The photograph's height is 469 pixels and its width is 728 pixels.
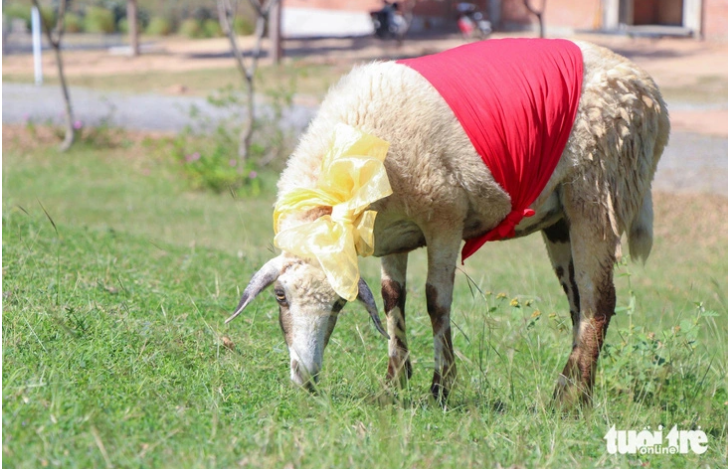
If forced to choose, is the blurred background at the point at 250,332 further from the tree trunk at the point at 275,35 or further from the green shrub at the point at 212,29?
the green shrub at the point at 212,29

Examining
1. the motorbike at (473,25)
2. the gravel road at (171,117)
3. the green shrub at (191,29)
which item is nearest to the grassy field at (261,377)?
the gravel road at (171,117)

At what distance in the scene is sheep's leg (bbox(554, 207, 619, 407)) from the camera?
4805mm

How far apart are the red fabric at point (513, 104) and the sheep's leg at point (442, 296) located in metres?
0.33

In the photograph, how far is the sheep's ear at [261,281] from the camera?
3943mm

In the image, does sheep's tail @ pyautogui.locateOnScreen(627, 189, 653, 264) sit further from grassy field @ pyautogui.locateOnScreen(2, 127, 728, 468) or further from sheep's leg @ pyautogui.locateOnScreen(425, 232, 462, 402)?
sheep's leg @ pyautogui.locateOnScreen(425, 232, 462, 402)

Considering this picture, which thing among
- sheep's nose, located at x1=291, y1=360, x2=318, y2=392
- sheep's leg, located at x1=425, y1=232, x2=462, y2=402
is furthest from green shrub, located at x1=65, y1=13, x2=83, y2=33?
sheep's nose, located at x1=291, y1=360, x2=318, y2=392

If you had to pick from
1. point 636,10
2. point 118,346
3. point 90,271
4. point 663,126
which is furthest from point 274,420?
point 636,10

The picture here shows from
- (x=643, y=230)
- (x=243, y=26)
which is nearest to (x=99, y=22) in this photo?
(x=243, y=26)

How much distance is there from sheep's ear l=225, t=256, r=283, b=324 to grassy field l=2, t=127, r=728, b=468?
0.39 m

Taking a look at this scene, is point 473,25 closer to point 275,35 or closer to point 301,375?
point 275,35

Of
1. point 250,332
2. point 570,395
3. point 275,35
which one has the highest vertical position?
point 275,35

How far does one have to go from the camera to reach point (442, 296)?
4.55 m

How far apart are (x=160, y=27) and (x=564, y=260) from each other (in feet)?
109

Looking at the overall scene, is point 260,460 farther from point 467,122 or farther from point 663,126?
point 663,126
